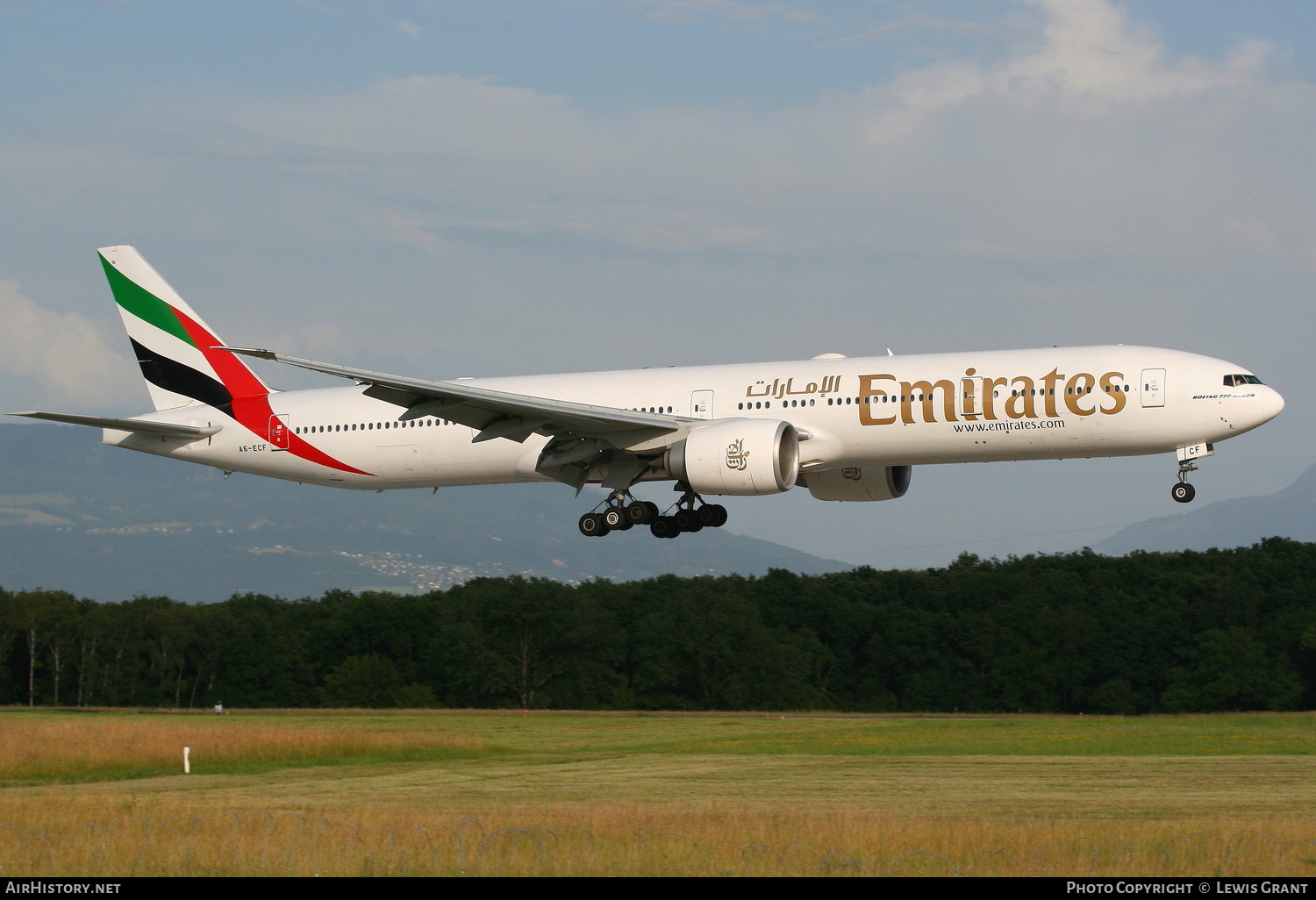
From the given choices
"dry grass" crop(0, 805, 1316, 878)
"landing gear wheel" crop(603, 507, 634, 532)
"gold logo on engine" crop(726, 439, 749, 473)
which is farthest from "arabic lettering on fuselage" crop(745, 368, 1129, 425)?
"dry grass" crop(0, 805, 1316, 878)

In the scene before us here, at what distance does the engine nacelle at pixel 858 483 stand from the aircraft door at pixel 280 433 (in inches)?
575

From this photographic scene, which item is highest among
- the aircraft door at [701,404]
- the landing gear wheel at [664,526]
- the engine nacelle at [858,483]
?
the aircraft door at [701,404]

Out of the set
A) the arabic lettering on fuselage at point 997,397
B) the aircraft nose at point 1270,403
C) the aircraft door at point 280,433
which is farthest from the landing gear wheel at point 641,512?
the aircraft nose at point 1270,403

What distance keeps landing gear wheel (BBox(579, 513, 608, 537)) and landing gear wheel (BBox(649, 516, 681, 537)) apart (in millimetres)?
1264

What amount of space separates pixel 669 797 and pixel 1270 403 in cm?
1628

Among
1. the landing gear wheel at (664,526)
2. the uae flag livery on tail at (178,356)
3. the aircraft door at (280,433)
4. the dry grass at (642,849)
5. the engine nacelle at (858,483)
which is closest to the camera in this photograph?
the dry grass at (642,849)

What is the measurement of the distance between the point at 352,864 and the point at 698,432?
61.0 ft

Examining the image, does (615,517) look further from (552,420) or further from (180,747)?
(180,747)

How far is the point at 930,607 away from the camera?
11169 centimetres

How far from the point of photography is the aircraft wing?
115 ft

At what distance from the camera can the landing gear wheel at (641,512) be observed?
3856 centimetres

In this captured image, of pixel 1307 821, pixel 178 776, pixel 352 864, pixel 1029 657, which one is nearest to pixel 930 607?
pixel 1029 657

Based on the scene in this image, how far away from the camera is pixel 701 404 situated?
Answer: 3784 centimetres

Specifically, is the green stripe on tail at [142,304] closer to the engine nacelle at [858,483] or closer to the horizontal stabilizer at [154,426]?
the horizontal stabilizer at [154,426]
